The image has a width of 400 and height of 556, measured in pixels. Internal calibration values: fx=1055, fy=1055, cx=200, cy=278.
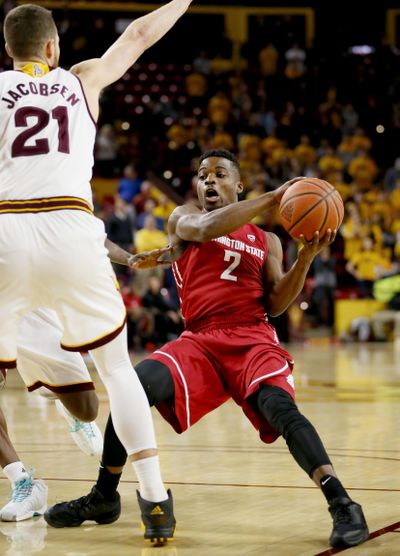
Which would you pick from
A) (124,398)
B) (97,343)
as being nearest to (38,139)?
(97,343)

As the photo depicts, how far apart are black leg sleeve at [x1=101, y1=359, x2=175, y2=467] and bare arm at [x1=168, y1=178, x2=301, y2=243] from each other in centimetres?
61

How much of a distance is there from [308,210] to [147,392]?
3.45ft

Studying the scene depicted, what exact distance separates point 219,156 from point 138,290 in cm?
952

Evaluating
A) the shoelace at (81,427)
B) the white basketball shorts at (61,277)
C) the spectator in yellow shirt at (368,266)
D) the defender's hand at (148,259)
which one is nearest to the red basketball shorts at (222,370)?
the defender's hand at (148,259)

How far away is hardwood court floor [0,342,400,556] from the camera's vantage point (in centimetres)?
422

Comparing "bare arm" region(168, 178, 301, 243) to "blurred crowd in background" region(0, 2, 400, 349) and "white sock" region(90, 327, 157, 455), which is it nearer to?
"white sock" region(90, 327, 157, 455)

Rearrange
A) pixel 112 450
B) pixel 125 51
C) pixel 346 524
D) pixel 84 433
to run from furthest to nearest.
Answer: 1. pixel 84 433
2. pixel 112 450
3. pixel 125 51
4. pixel 346 524

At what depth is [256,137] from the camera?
20016 mm

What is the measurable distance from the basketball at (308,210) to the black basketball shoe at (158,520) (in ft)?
4.13

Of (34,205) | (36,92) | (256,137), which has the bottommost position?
(256,137)

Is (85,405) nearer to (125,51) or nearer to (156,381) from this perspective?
(156,381)

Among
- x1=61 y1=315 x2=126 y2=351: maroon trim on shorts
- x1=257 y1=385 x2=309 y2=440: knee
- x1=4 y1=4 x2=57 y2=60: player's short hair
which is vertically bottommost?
x1=257 y1=385 x2=309 y2=440: knee

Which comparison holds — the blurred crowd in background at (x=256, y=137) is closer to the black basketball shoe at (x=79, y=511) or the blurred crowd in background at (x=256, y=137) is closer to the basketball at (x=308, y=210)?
the black basketball shoe at (x=79, y=511)

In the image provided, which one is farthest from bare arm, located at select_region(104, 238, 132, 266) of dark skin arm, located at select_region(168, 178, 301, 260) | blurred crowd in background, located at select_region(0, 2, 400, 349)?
blurred crowd in background, located at select_region(0, 2, 400, 349)
